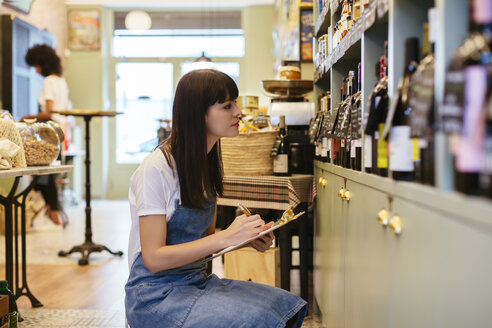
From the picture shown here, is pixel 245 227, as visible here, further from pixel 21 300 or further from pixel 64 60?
pixel 64 60

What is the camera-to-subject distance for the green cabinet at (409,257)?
2.72 ft

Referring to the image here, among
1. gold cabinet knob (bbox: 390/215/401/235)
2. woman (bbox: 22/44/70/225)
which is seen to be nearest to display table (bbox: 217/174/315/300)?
gold cabinet knob (bbox: 390/215/401/235)

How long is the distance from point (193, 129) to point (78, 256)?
3570 mm

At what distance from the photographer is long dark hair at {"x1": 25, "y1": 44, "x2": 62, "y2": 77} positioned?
19.7 feet

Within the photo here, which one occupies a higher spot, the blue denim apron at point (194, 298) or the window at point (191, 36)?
the window at point (191, 36)

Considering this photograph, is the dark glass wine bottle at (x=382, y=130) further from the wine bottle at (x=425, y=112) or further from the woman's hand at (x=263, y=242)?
the woman's hand at (x=263, y=242)

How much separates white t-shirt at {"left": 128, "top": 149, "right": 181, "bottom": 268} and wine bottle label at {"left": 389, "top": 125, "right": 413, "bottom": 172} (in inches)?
27.4

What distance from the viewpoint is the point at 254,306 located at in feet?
5.00

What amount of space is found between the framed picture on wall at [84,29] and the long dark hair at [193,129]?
27.6 ft

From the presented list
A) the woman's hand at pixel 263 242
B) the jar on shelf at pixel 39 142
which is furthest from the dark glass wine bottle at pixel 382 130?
the jar on shelf at pixel 39 142

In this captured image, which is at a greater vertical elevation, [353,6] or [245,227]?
[353,6]

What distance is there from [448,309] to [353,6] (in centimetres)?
133

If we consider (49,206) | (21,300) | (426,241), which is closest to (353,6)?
(426,241)

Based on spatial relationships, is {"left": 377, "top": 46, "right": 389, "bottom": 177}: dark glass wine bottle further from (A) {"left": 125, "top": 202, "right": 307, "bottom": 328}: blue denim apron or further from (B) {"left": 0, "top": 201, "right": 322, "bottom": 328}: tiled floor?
(B) {"left": 0, "top": 201, "right": 322, "bottom": 328}: tiled floor
